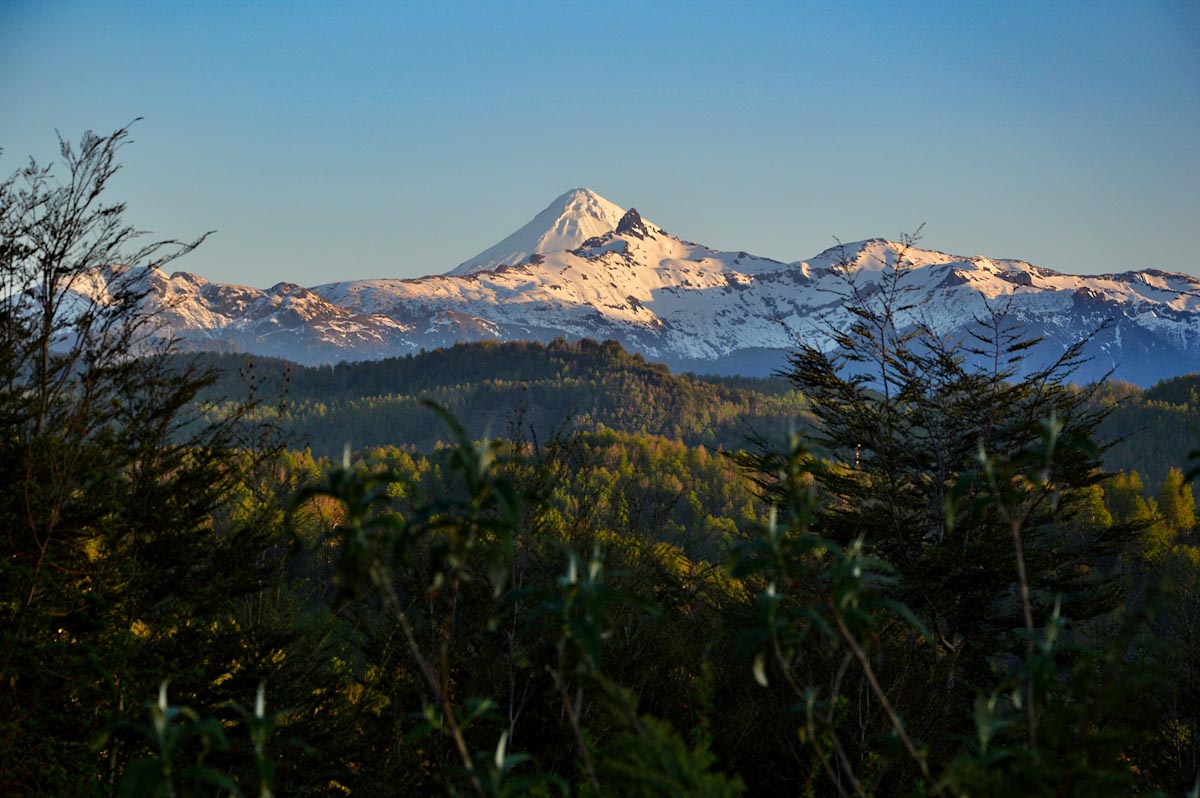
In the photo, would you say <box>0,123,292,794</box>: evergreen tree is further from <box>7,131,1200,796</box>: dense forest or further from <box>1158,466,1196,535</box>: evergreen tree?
<box>1158,466,1196,535</box>: evergreen tree

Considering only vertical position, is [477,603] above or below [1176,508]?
above

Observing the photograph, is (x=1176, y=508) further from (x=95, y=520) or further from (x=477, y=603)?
(x=95, y=520)

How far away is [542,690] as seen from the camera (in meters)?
12.0

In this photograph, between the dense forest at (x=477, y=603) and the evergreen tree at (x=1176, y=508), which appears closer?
the dense forest at (x=477, y=603)

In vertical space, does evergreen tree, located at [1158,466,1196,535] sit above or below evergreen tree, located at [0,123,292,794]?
below

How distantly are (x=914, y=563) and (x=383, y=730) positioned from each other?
26.2ft

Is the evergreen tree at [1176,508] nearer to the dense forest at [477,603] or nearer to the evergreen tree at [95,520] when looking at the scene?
the dense forest at [477,603]

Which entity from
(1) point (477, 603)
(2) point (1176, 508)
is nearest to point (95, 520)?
(1) point (477, 603)

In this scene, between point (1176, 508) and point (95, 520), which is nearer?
point (95, 520)

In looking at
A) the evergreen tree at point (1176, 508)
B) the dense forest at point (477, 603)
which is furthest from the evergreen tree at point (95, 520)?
the evergreen tree at point (1176, 508)

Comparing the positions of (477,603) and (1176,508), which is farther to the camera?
(1176,508)

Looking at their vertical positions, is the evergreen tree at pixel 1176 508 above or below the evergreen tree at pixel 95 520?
below

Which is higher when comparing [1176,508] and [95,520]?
[95,520]

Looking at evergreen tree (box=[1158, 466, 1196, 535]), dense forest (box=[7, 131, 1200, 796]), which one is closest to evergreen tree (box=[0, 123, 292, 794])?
dense forest (box=[7, 131, 1200, 796])
